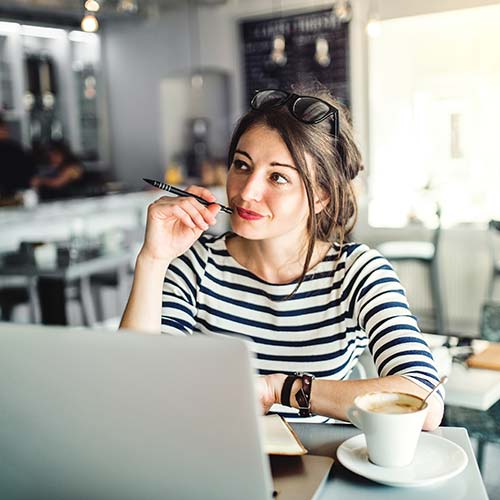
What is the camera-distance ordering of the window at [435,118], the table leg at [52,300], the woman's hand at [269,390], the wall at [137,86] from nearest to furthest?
the woman's hand at [269,390] → the table leg at [52,300] → the window at [435,118] → the wall at [137,86]

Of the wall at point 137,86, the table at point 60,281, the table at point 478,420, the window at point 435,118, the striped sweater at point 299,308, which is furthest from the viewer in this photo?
the wall at point 137,86

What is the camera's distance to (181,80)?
24.0ft

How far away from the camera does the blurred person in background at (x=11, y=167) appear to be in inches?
231

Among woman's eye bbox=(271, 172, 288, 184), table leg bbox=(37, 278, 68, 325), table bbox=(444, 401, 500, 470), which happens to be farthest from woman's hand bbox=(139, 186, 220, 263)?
table leg bbox=(37, 278, 68, 325)

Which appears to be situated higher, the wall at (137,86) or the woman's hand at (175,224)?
the wall at (137,86)

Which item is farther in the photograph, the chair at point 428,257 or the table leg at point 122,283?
the table leg at point 122,283

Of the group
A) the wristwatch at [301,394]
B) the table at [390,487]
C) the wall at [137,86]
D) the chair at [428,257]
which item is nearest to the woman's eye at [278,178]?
the wristwatch at [301,394]

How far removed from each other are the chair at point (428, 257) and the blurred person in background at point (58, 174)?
332cm

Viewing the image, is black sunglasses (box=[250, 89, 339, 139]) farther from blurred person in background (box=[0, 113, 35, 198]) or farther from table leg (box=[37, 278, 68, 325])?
blurred person in background (box=[0, 113, 35, 198])

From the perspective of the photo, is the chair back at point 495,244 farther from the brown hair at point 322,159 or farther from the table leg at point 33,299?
the brown hair at point 322,159

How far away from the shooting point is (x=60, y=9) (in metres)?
6.65

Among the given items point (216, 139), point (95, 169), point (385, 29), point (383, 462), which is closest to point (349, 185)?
point (383, 462)

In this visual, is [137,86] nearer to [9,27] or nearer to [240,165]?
[9,27]

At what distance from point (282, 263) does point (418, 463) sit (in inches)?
24.4
